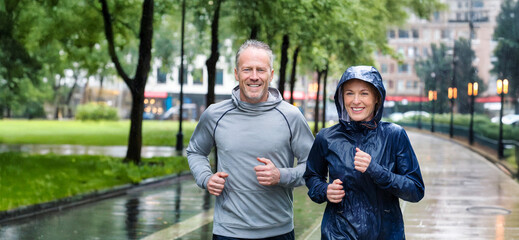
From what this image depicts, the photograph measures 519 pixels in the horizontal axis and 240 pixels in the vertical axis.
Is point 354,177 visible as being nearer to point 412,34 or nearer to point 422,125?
point 422,125

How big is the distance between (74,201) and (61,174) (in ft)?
13.6

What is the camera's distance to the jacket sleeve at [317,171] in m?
4.32

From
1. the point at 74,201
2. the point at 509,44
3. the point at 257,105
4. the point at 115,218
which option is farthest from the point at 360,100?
the point at 509,44

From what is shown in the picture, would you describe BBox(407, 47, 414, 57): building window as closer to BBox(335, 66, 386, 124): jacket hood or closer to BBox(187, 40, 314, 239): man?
BBox(187, 40, 314, 239): man

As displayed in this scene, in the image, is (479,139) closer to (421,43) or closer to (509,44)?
(509,44)

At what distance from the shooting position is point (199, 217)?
41.7ft

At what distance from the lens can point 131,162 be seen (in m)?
21.3

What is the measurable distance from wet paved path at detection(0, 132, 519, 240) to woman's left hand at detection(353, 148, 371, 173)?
20.5 feet

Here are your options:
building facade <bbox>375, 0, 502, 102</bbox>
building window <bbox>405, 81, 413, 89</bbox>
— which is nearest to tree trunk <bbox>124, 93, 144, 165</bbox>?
building facade <bbox>375, 0, 502, 102</bbox>

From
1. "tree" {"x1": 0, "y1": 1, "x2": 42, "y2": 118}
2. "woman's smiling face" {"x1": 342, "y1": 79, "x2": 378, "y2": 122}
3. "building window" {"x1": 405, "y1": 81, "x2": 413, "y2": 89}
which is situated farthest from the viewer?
"building window" {"x1": 405, "y1": 81, "x2": 413, "y2": 89}

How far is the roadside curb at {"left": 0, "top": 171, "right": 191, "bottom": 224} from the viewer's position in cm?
1283

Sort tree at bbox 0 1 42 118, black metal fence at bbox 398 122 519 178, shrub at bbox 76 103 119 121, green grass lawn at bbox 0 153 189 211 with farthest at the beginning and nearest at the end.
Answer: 1. shrub at bbox 76 103 119 121
2. tree at bbox 0 1 42 118
3. black metal fence at bbox 398 122 519 178
4. green grass lawn at bbox 0 153 189 211

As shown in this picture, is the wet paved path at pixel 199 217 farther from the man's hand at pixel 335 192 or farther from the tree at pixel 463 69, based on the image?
the tree at pixel 463 69

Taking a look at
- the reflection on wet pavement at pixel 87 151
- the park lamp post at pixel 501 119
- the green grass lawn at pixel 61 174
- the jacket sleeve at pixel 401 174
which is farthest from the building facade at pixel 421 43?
the jacket sleeve at pixel 401 174
